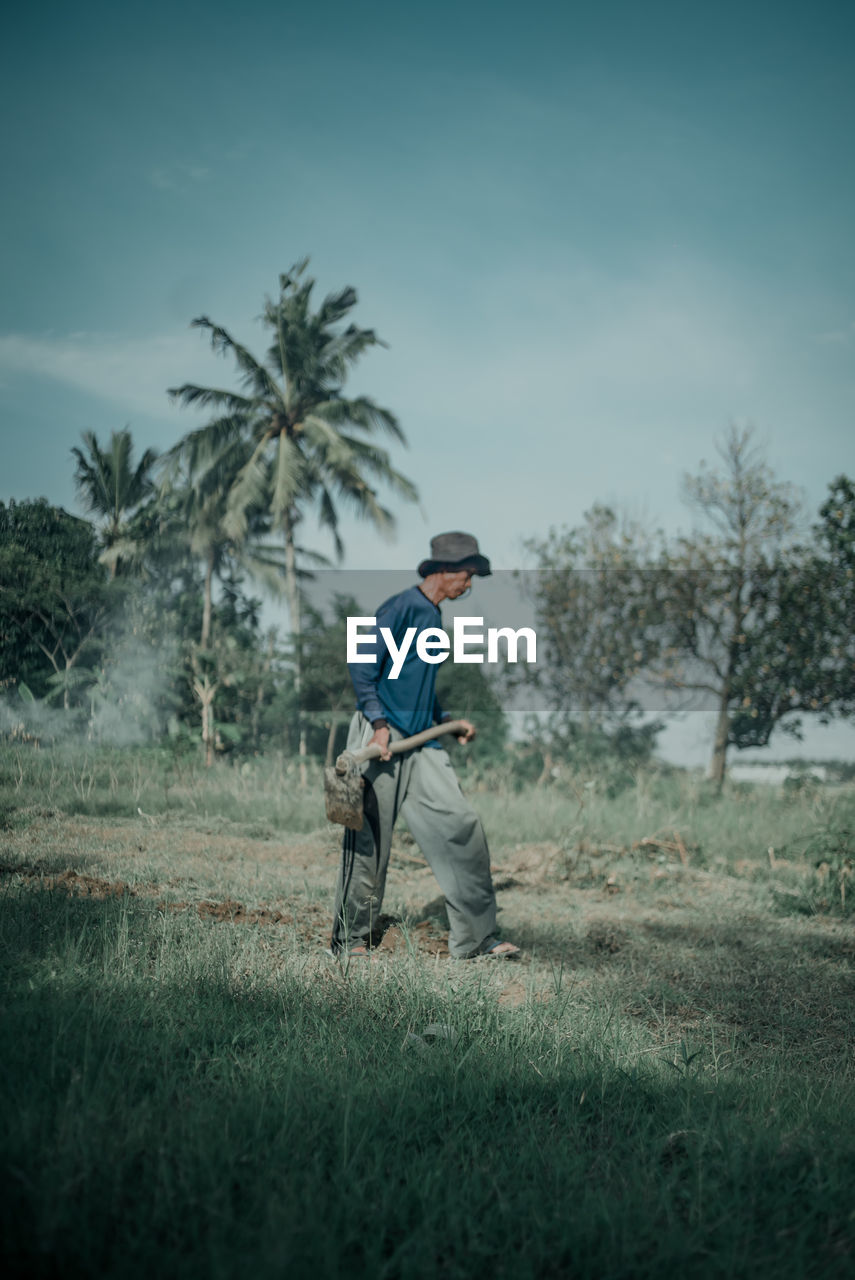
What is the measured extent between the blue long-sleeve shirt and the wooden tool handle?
6 centimetres

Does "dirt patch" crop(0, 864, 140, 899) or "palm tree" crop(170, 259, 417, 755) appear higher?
"palm tree" crop(170, 259, 417, 755)

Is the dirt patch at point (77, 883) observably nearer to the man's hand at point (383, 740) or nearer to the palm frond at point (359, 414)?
the man's hand at point (383, 740)

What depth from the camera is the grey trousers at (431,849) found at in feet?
13.8

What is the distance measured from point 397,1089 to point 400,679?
2.24 meters

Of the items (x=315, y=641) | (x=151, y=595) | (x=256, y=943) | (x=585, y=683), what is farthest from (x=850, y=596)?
(x=256, y=943)

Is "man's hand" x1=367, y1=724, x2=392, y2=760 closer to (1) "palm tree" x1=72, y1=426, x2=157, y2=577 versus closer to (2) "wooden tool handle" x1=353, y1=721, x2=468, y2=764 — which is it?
(2) "wooden tool handle" x1=353, y1=721, x2=468, y2=764

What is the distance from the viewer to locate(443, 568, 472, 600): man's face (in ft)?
15.1

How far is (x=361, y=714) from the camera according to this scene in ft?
14.6

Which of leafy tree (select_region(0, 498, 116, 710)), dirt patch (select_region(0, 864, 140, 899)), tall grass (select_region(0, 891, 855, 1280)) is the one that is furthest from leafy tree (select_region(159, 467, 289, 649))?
tall grass (select_region(0, 891, 855, 1280))

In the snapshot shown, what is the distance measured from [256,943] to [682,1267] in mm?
2396

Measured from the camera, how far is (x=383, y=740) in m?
4.23

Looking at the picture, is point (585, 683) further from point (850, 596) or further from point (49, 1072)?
point (49, 1072)

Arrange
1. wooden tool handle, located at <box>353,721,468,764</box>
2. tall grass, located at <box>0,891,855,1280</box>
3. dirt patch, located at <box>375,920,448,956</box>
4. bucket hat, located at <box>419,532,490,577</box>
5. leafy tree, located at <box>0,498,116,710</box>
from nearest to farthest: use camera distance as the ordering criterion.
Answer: tall grass, located at <box>0,891,855,1280</box> < wooden tool handle, located at <box>353,721,468,764</box> < dirt patch, located at <box>375,920,448,956</box> < bucket hat, located at <box>419,532,490,577</box> < leafy tree, located at <box>0,498,116,710</box>

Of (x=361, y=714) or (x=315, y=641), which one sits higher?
(x=315, y=641)
